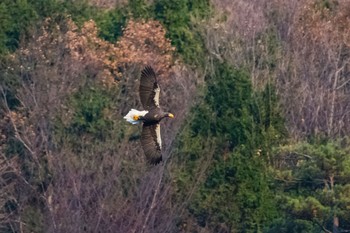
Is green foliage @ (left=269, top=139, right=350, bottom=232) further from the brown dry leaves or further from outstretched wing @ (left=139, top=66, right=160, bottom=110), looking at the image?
the brown dry leaves

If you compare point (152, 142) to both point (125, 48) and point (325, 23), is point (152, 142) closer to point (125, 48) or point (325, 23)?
point (125, 48)

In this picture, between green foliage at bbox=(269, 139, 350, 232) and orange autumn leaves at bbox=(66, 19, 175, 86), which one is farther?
orange autumn leaves at bbox=(66, 19, 175, 86)

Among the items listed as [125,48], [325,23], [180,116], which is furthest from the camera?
[325,23]

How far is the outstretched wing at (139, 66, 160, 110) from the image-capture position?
71.5 ft

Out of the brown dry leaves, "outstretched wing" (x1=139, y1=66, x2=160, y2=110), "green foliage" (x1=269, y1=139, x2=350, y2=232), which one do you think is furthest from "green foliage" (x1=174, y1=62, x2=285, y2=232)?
"outstretched wing" (x1=139, y1=66, x2=160, y2=110)

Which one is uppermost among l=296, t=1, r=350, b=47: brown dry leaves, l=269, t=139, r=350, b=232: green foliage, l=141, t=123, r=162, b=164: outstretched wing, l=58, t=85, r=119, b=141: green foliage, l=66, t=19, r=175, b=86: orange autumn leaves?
l=141, t=123, r=162, b=164: outstretched wing

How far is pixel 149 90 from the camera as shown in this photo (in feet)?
71.7

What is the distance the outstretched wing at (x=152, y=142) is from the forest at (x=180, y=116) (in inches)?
309

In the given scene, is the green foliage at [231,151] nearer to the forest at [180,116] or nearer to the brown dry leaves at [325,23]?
the forest at [180,116]

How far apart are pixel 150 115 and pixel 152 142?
2.12 feet

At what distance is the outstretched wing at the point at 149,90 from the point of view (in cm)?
A: 2180

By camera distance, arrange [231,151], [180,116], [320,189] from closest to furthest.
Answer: [320,189] → [231,151] → [180,116]

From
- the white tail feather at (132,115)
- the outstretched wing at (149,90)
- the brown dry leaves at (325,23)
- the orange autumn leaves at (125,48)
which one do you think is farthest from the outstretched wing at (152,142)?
the brown dry leaves at (325,23)

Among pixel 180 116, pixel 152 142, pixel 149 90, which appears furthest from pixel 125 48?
pixel 149 90
